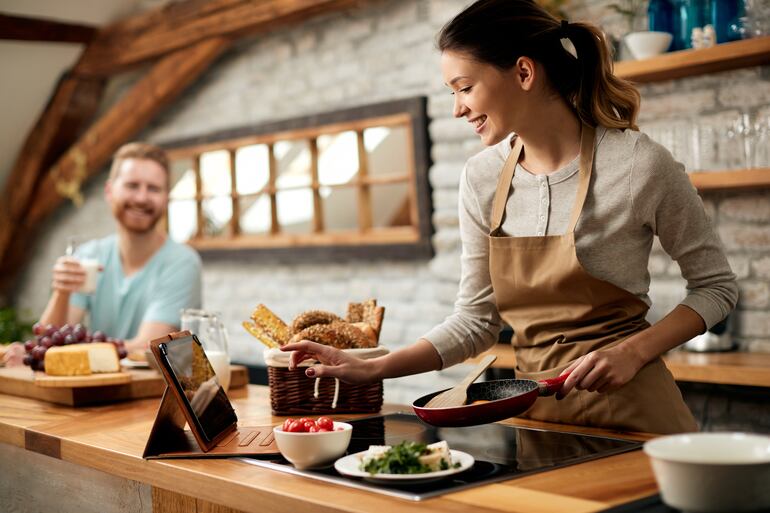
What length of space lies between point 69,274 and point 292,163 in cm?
398

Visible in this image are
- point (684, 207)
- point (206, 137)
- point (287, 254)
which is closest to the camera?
point (684, 207)

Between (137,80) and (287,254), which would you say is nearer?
(287,254)

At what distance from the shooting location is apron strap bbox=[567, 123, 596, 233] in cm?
202

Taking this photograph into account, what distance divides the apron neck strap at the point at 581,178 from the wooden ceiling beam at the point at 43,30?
491cm

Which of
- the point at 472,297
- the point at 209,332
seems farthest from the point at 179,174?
the point at 472,297

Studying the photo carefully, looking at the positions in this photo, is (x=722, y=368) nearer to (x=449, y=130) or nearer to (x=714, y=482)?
(x=449, y=130)

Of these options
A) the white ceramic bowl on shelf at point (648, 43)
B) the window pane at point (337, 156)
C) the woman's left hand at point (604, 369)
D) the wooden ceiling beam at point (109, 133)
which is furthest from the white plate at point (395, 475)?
the window pane at point (337, 156)

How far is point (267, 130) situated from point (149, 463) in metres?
4.14

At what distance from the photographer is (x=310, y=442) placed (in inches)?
60.7

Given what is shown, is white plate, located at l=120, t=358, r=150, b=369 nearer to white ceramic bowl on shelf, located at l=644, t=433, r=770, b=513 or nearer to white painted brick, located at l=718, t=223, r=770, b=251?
white ceramic bowl on shelf, located at l=644, t=433, r=770, b=513

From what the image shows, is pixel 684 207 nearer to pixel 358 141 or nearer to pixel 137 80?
pixel 358 141

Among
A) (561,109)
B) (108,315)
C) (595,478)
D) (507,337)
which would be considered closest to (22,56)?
(108,315)

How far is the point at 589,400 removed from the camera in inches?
79.4

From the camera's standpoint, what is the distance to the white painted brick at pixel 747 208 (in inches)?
141
